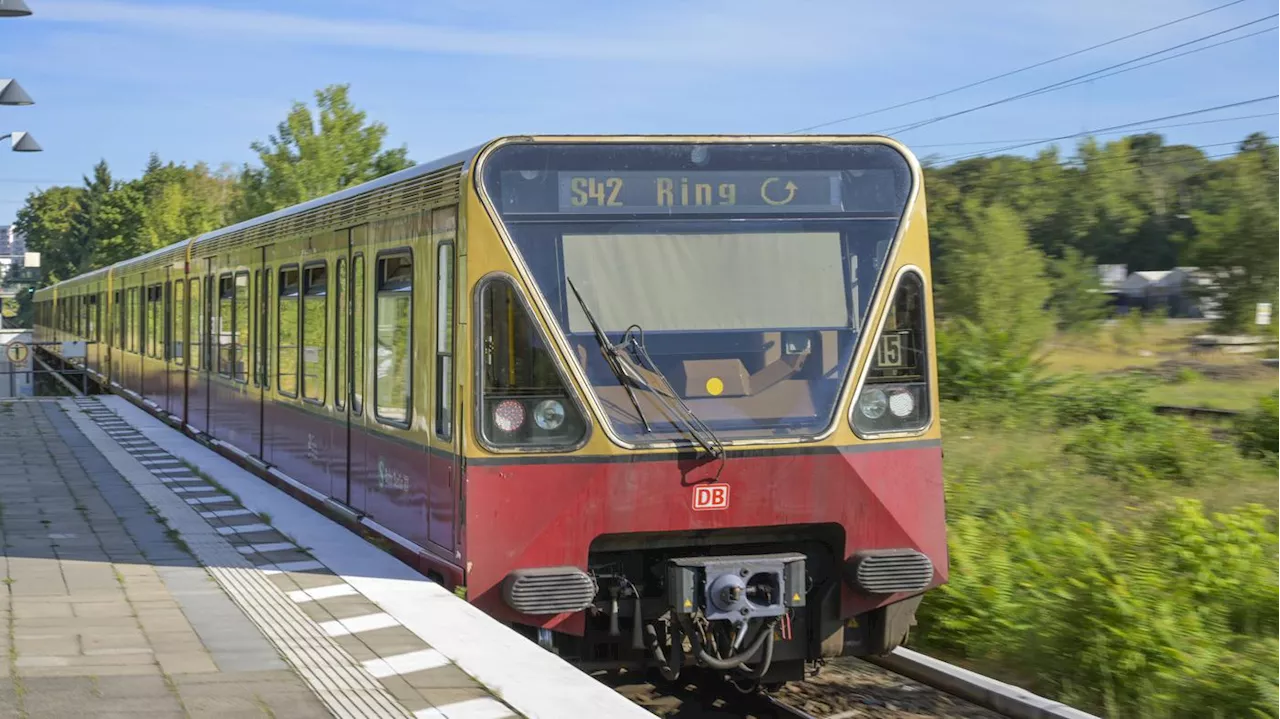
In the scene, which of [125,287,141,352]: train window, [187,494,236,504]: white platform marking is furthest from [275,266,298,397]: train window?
[125,287,141,352]: train window

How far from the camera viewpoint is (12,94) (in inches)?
747

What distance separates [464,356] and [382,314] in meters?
2.17

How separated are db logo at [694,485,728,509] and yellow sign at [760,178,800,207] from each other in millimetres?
1538

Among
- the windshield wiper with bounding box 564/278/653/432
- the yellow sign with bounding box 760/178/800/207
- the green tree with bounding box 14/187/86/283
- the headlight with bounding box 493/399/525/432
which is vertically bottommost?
the headlight with bounding box 493/399/525/432

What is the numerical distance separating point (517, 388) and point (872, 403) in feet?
6.19

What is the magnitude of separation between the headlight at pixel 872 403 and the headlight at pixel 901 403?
0.04m

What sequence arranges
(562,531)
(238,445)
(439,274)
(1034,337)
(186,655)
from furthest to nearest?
(1034,337)
(238,445)
(439,274)
(562,531)
(186,655)

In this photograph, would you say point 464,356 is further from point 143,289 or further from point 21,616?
point 143,289

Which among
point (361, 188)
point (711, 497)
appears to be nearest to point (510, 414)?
point (711, 497)

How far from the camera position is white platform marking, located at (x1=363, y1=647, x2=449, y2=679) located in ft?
21.9

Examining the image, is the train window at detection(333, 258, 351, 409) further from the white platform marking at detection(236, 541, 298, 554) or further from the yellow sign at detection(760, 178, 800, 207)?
the yellow sign at detection(760, 178, 800, 207)

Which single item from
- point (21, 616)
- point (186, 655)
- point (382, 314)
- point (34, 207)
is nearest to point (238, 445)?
point (382, 314)

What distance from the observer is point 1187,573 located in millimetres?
9312

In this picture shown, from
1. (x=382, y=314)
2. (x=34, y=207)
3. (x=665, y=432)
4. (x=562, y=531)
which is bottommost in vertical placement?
(x=562, y=531)
